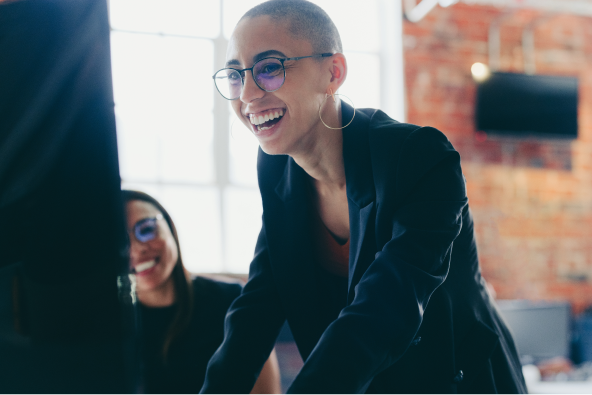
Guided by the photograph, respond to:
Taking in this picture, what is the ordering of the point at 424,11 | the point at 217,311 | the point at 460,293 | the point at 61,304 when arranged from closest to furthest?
1. the point at 61,304
2. the point at 460,293
3. the point at 217,311
4. the point at 424,11

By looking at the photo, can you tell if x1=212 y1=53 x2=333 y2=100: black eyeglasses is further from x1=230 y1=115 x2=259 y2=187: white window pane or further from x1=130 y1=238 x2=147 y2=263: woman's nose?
x1=230 y1=115 x2=259 y2=187: white window pane

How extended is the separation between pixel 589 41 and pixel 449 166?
431 centimetres

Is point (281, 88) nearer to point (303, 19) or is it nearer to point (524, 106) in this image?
point (303, 19)

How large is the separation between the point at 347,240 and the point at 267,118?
336mm

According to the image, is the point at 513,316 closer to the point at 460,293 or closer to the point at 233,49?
the point at 460,293

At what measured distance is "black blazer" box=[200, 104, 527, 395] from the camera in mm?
712

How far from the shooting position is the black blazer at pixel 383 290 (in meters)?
0.71

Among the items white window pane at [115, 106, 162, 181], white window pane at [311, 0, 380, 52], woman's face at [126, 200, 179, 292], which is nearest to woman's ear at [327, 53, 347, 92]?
woman's face at [126, 200, 179, 292]

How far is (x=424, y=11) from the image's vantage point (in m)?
3.72

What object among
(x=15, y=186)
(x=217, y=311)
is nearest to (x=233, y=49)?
(x=15, y=186)

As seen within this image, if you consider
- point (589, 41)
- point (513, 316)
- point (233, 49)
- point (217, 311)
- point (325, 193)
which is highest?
point (589, 41)

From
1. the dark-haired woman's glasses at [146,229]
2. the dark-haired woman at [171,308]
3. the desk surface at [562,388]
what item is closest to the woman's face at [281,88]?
the dark-haired woman at [171,308]

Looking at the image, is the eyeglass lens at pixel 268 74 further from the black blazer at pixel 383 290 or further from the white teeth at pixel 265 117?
the black blazer at pixel 383 290

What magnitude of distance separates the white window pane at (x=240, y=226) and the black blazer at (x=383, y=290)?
2.59 m
